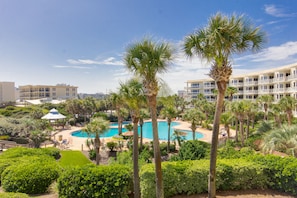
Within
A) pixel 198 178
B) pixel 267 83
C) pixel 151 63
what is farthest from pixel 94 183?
pixel 267 83

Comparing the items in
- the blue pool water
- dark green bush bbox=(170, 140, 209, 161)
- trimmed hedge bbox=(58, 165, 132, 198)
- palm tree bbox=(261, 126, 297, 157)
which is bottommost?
the blue pool water

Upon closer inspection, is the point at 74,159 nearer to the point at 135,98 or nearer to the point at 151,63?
the point at 135,98

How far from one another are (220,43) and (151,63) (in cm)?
264

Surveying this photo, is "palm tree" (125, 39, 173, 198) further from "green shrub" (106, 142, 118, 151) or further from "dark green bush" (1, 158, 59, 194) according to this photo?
"green shrub" (106, 142, 118, 151)

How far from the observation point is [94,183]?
27.7 feet

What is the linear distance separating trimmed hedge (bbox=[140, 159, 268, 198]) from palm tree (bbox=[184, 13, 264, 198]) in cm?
118

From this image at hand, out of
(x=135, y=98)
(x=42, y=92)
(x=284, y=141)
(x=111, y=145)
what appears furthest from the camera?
(x=42, y=92)

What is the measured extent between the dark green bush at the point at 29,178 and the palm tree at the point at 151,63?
5.79 metres

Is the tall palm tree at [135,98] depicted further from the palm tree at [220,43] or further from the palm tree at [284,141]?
the palm tree at [284,141]

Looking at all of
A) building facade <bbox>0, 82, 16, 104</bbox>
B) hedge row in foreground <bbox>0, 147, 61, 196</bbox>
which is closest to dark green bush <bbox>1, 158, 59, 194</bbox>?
hedge row in foreground <bbox>0, 147, 61, 196</bbox>

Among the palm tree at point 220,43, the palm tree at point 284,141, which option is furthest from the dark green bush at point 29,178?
the palm tree at point 284,141

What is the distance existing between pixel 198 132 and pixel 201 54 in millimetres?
32683

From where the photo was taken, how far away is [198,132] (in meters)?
38.5

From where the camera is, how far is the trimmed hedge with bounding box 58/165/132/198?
842cm
